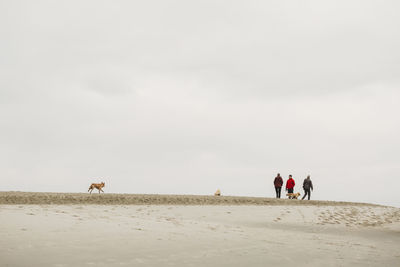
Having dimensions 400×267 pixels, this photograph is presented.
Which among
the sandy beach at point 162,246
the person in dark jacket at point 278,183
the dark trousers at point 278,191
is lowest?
the sandy beach at point 162,246

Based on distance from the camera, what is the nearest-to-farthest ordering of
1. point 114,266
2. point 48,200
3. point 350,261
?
point 114,266 < point 350,261 < point 48,200

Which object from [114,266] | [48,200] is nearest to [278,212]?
[48,200]

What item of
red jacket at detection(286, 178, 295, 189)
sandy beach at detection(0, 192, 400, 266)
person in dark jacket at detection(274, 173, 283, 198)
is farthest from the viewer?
red jacket at detection(286, 178, 295, 189)

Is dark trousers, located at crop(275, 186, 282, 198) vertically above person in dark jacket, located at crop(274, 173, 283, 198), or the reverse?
person in dark jacket, located at crop(274, 173, 283, 198)

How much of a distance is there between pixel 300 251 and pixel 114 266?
4.47 meters

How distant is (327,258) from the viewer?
8930mm

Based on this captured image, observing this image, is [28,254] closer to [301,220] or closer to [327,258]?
[327,258]

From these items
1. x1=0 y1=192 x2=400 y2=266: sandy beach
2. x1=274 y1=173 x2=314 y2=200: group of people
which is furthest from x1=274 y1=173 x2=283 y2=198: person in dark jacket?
x1=0 y1=192 x2=400 y2=266: sandy beach

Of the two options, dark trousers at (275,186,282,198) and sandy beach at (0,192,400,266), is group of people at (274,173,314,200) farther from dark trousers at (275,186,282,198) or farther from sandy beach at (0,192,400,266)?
sandy beach at (0,192,400,266)

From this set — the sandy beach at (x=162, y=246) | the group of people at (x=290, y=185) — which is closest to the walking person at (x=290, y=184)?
the group of people at (x=290, y=185)

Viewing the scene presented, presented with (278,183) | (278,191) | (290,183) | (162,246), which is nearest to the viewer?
(162,246)

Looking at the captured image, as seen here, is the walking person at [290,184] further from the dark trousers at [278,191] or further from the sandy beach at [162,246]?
the sandy beach at [162,246]

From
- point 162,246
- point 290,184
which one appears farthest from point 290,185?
point 162,246

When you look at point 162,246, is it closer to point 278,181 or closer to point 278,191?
point 278,181
